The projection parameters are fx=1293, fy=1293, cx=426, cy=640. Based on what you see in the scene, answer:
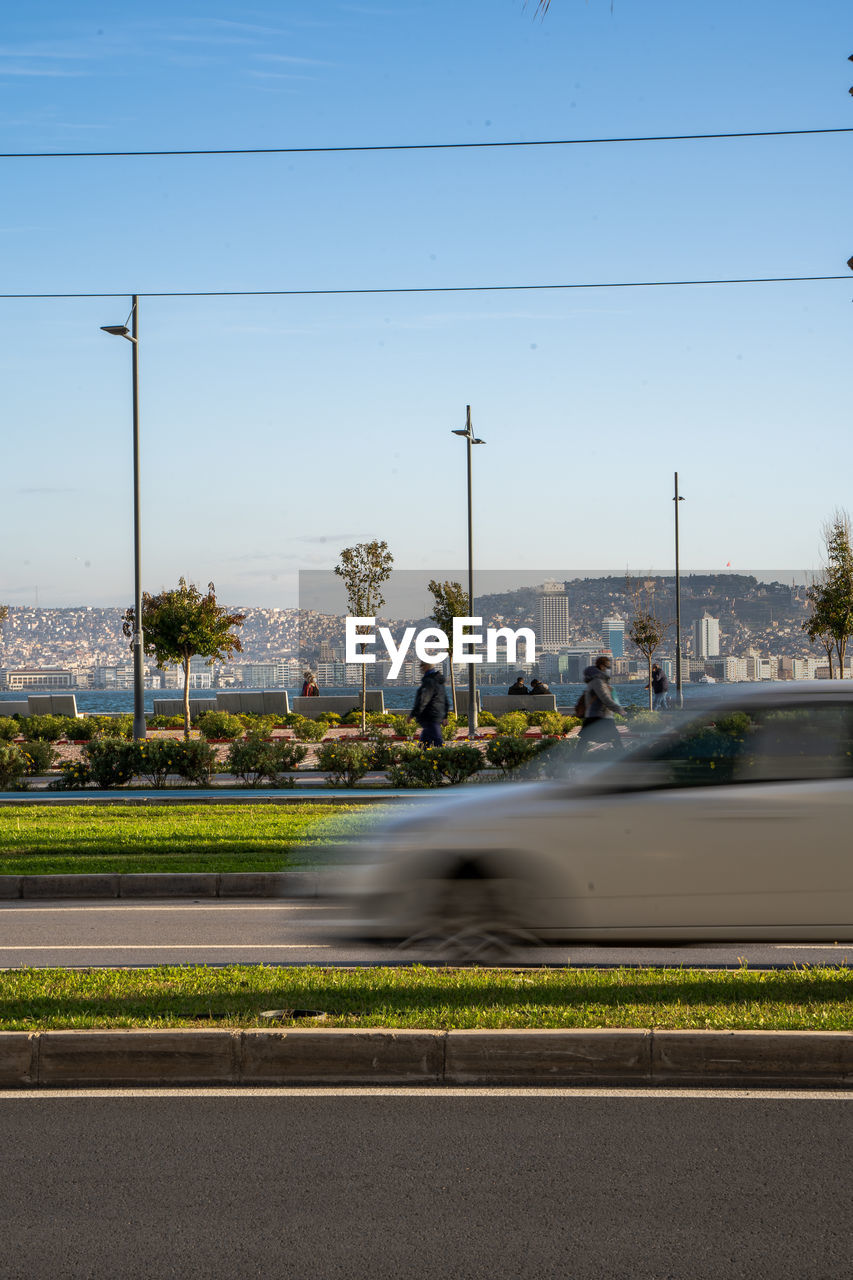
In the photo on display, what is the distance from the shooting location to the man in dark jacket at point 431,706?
21125mm

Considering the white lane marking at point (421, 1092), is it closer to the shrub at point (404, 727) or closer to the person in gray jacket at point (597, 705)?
the person in gray jacket at point (597, 705)

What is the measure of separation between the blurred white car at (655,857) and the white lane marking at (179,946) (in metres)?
1.53

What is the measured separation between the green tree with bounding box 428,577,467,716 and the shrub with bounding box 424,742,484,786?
25.6 meters

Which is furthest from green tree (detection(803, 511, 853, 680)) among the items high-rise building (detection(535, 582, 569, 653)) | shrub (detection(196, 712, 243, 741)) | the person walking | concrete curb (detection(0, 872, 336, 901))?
high-rise building (detection(535, 582, 569, 653))

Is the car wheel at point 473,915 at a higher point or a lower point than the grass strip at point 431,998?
higher

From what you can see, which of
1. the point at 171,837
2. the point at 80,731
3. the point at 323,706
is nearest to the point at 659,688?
the point at 323,706

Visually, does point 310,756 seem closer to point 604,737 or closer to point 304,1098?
point 604,737

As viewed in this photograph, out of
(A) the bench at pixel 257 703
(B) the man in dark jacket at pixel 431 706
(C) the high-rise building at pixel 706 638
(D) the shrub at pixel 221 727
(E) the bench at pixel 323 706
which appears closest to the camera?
(B) the man in dark jacket at pixel 431 706

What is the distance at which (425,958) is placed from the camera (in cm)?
778

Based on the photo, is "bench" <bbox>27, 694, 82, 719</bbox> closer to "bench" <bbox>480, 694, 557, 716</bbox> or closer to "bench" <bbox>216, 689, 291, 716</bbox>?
"bench" <bbox>216, 689, 291, 716</bbox>

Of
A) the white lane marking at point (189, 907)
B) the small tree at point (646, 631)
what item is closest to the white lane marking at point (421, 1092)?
the white lane marking at point (189, 907)

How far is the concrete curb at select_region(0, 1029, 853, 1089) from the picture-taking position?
561 cm

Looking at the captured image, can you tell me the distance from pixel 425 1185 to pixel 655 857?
3.15 m

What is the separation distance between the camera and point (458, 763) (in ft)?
64.1
